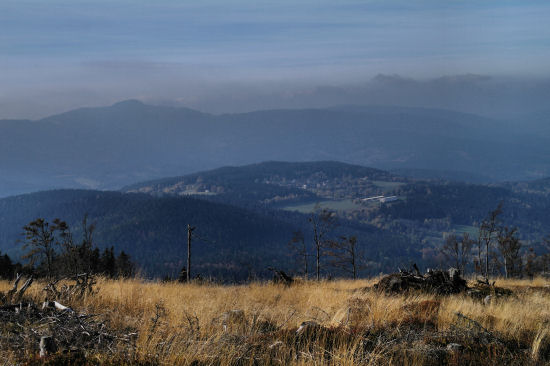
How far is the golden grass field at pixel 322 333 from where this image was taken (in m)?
5.62

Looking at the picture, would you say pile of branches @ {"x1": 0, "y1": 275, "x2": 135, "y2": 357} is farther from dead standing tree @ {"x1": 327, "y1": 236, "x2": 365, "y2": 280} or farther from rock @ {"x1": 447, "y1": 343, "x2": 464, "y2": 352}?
dead standing tree @ {"x1": 327, "y1": 236, "x2": 365, "y2": 280}

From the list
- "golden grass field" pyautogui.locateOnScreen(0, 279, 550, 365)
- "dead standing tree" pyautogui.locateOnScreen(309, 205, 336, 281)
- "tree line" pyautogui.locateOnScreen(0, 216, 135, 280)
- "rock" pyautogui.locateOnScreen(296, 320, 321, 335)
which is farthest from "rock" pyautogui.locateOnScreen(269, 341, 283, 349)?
"dead standing tree" pyautogui.locateOnScreen(309, 205, 336, 281)

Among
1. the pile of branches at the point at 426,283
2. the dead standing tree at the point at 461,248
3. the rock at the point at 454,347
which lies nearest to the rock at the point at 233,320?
the rock at the point at 454,347

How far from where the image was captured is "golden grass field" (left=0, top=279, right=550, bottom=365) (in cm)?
562

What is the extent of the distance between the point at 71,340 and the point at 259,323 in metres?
3.09

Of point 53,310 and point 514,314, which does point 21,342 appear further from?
point 514,314

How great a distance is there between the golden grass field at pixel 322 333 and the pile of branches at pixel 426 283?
6.27 feet

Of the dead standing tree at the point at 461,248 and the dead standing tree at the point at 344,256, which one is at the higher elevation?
the dead standing tree at the point at 344,256

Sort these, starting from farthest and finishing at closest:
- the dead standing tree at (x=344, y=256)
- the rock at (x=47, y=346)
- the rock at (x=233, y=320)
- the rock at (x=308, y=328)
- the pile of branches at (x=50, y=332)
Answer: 1. the dead standing tree at (x=344, y=256)
2. the rock at (x=233, y=320)
3. the rock at (x=308, y=328)
4. the pile of branches at (x=50, y=332)
5. the rock at (x=47, y=346)

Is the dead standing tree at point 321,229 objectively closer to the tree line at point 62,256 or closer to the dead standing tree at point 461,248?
the dead standing tree at point 461,248

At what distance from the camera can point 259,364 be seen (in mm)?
5609

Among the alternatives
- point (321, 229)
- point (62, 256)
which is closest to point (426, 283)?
point (321, 229)

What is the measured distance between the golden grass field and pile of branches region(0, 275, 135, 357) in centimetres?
23

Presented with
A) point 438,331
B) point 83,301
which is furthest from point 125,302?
point 438,331
